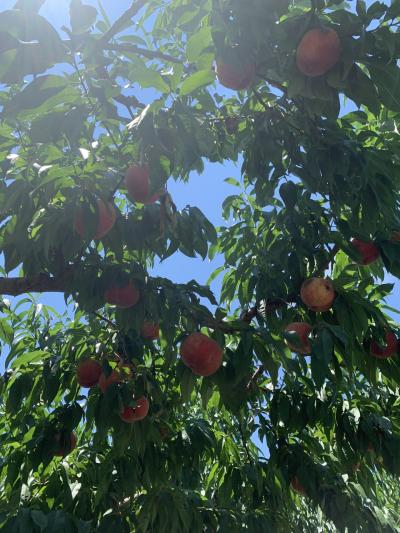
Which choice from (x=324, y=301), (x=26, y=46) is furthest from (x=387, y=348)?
(x=26, y=46)

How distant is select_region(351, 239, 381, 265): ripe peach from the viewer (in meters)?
2.70

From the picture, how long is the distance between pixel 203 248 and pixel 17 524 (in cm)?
135

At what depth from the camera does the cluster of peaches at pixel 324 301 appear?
2.54 meters

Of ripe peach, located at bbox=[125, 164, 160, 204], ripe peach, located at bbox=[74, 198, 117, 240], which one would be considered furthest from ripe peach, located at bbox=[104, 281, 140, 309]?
ripe peach, located at bbox=[125, 164, 160, 204]

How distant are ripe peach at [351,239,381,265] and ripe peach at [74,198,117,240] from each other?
3.92 feet

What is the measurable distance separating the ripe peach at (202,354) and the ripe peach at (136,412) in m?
0.45

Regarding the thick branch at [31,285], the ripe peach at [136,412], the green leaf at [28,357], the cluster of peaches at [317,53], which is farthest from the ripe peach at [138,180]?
the green leaf at [28,357]

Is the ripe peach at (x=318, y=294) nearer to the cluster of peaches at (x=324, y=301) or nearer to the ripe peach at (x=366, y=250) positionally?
the cluster of peaches at (x=324, y=301)

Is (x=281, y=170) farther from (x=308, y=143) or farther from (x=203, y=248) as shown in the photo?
(x=203, y=248)

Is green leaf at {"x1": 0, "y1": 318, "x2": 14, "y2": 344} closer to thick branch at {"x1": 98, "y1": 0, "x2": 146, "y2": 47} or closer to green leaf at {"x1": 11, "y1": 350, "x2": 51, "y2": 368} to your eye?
green leaf at {"x1": 11, "y1": 350, "x2": 51, "y2": 368}

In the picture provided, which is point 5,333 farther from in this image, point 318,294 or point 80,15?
point 80,15

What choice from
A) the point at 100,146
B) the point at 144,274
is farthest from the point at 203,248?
the point at 100,146

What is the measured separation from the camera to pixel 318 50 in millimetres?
1573

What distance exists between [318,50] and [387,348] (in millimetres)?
1546
